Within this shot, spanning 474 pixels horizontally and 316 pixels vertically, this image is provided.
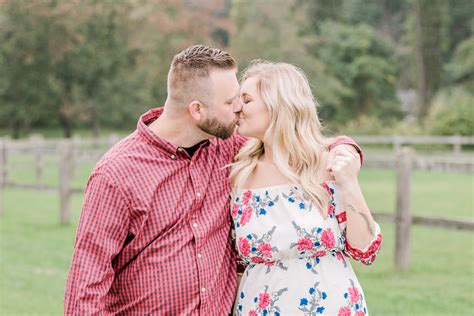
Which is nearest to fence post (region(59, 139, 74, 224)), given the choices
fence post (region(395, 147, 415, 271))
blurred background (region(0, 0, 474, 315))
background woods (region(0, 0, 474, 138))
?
blurred background (region(0, 0, 474, 315))

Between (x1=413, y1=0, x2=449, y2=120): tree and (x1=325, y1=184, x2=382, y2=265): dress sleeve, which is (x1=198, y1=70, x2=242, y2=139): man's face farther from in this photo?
(x1=413, y1=0, x2=449, y2=120): tree

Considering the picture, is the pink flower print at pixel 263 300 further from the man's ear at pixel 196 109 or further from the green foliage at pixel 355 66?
the green foliage at pixel 355 66

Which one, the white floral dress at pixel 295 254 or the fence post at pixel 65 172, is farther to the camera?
the fence post at pixel 65 172

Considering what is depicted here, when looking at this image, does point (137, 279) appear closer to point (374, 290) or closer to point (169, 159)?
point (169, 159)

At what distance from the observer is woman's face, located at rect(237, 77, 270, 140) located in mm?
3146

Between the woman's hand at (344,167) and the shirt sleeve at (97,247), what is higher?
the woman's hand at (344,167)

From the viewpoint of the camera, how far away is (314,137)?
3.19 m

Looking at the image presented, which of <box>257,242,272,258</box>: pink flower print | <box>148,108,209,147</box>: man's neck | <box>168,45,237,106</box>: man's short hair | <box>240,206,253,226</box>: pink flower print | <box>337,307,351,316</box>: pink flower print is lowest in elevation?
<box>337,307,351,316</box>: pink flower print

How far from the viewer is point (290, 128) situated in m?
3.11

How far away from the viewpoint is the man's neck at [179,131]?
308cm

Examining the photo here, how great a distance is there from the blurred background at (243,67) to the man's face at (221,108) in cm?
124

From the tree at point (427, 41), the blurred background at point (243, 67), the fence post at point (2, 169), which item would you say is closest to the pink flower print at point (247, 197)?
the blurred background at point (243, 67)

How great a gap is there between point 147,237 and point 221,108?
2.12 feet

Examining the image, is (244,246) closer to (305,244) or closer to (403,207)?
(305,244)
